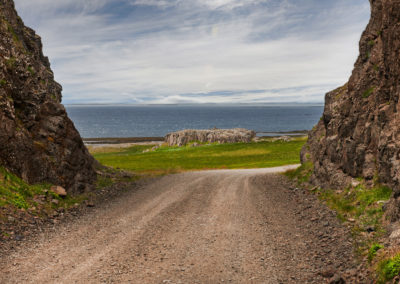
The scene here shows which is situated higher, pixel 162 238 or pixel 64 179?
pixel 64 179

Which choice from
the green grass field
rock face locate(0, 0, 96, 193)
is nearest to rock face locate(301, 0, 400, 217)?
rock face locate(0, 0, 96, 193)

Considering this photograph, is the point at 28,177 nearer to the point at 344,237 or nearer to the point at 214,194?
the point at 214,194

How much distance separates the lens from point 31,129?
19078 millimetres

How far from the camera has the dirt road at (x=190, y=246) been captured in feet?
29.6

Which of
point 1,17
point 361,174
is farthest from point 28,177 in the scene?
point 361,174

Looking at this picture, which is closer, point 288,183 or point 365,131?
point 365,131

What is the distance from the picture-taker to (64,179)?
63.2 feet

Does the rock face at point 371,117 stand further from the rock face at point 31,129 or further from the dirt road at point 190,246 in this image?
the rock face at point 31,129

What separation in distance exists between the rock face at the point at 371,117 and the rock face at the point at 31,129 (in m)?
16.6

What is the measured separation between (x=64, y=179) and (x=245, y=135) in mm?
72964

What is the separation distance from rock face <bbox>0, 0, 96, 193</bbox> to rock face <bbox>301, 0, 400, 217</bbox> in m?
16.6

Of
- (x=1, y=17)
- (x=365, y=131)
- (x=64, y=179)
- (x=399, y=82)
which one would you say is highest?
(x=1, y=17)

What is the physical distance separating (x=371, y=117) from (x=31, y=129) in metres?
19.8

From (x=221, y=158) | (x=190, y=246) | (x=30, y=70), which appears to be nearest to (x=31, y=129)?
(x=30, y=70)
